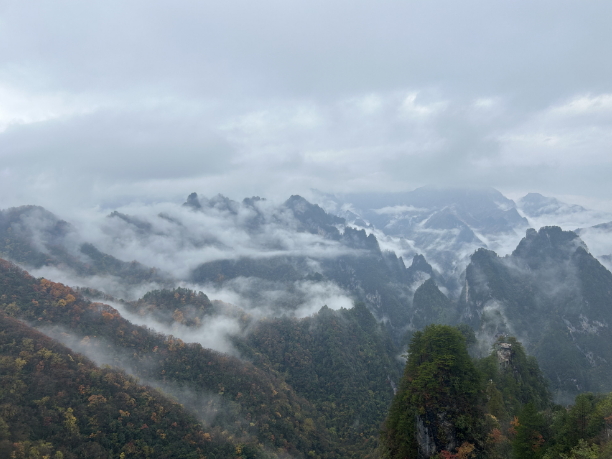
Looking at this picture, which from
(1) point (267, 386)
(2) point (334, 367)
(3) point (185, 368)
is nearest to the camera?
(3) point (185, 368)

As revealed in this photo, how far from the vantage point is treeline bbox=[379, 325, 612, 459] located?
38312 mm

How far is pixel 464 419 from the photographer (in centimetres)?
4609

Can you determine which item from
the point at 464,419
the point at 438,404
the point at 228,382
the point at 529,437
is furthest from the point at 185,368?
the point at 529,437

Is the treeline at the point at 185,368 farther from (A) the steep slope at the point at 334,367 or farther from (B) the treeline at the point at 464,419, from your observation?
(B) the treeline at the point at 464,419

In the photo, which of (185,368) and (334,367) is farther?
(334,367)

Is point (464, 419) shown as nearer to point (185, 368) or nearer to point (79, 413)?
point (79, 413)

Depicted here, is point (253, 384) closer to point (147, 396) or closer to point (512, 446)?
point (147, 396)

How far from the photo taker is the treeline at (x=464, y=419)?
3831 centimetres

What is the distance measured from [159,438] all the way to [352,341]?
415 feet

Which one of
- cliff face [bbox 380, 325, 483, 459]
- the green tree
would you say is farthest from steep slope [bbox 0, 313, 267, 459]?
the green tree

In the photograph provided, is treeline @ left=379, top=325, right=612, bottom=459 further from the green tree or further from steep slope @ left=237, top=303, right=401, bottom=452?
steep slope @ left=237, top=303, right=401, bottom=452

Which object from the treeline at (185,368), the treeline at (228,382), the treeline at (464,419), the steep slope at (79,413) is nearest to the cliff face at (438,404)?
the treeline at (464,419)

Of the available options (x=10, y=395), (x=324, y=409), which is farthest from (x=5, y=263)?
(x=324, y=409)

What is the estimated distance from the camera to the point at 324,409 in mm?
144625
